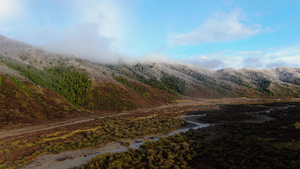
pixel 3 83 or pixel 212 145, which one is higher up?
pixel 3 83

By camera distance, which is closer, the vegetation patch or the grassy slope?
the vegetation patch

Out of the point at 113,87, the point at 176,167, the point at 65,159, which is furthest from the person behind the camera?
the point at 113,87

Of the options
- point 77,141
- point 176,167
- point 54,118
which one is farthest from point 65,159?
point 54,118

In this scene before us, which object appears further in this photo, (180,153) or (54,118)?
(54,118)

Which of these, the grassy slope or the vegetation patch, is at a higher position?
the grassy slope

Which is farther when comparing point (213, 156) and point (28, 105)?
point (28, 105)

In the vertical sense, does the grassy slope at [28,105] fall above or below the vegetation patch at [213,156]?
above

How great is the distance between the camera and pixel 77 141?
155 feet

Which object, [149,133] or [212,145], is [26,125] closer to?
[149,133]

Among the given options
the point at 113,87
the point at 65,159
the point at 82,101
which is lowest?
the point at 65,159

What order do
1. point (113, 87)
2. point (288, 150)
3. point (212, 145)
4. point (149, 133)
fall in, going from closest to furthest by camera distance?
1. point (288, 150)
2. point (212, 145)
3. point (149, 133)
4. point (113, 87)

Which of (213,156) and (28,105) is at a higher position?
(28,105)

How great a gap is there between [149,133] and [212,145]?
2233cm

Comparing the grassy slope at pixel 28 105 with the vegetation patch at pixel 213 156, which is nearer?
the vegetation patch at pixel 213 156
